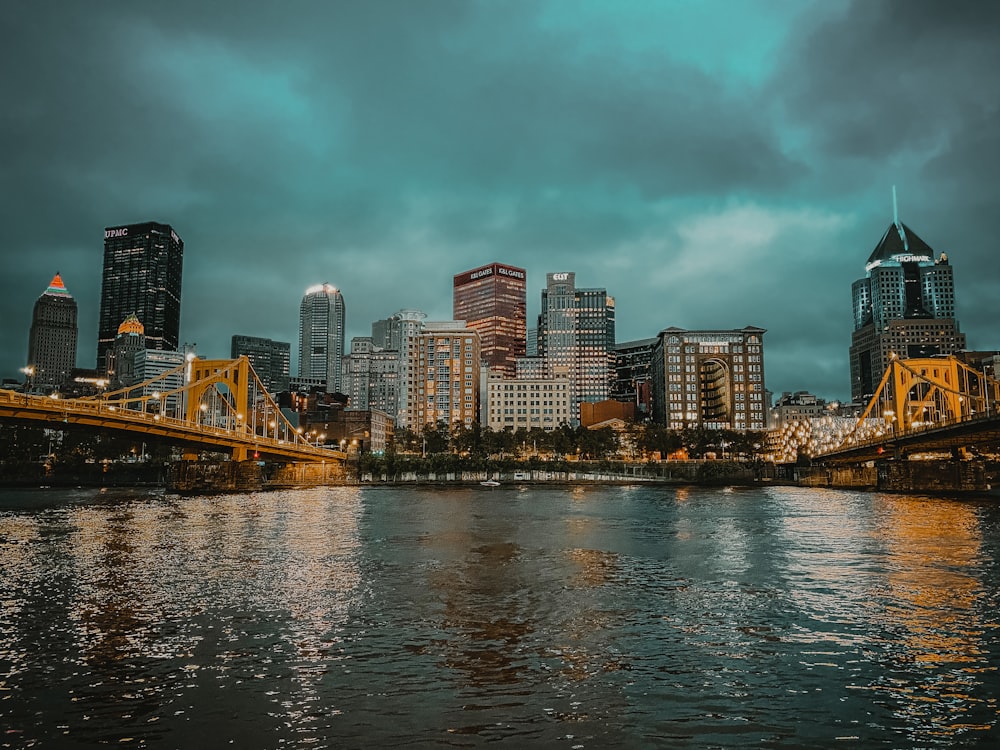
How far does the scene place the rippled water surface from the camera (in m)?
11.3

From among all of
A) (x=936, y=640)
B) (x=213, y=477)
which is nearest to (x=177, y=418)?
(x=213, y=477)

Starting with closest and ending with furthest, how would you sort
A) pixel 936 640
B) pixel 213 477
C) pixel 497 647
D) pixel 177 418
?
pixel 497 647
pixel 936 640
pixel 177 418
pixel 213 477

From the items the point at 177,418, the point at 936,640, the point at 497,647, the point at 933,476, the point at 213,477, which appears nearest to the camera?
the point at 497,647

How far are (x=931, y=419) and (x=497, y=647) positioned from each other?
446 feet

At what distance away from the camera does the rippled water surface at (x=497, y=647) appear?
11.3 metres

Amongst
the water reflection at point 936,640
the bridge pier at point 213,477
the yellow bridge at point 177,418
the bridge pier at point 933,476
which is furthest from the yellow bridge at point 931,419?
the bridge pier at point 213,477

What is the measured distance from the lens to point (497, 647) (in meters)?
16.0

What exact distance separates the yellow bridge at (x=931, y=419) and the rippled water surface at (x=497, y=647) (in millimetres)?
56659

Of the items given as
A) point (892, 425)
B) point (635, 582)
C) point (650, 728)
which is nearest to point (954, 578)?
point (635, 582)

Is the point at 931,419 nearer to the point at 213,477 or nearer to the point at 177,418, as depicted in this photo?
the point at 213,477

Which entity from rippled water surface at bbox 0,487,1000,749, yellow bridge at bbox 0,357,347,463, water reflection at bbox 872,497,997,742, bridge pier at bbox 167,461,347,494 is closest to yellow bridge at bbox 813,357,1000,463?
water reflection at bbox 872,497,997,742

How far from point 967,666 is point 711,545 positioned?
77.0ft

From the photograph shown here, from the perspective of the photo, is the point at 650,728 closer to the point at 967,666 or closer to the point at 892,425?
the point at 967,666

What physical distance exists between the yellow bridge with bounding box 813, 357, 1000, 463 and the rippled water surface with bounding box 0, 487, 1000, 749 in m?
56.7
